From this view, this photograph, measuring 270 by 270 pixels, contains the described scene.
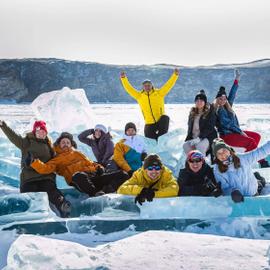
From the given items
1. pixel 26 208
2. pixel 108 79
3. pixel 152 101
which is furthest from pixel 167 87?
pixel 108 79

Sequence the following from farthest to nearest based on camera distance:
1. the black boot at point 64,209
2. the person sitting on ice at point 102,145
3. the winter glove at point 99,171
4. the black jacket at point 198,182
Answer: the person sitting on ice at point 102,145
the winter glove at point 99,171
the black boot at point 64,209
the black jacket at point 198,182

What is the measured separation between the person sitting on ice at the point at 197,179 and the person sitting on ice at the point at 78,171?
812 millimetres

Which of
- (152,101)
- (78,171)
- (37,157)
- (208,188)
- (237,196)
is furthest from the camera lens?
(152,101)

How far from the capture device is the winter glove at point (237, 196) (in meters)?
3.53

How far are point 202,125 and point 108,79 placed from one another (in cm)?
6514

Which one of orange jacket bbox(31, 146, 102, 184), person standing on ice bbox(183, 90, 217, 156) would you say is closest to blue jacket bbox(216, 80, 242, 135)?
person standing on ice bbox(183, 90, 217, 156)

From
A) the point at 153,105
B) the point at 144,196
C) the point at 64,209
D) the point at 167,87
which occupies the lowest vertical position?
the point at 64,209

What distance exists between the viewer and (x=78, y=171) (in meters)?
4.33

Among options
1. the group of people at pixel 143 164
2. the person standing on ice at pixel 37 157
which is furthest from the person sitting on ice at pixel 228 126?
the person standing on ice at pixel 37 157

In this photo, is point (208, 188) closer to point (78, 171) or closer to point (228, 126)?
point (78, 171)

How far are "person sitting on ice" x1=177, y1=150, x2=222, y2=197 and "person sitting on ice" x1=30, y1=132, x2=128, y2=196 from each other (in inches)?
32.0

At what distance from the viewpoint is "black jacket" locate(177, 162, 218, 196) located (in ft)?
12.3

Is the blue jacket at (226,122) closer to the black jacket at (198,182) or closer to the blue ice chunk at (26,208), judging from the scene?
the black jacket at (198,182)

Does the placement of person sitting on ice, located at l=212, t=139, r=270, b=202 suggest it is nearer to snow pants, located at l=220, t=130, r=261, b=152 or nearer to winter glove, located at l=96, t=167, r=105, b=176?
winter glove, located at l=96, t=167, r=105, b=176
